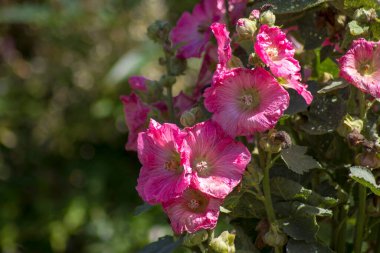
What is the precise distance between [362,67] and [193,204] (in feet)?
0.59

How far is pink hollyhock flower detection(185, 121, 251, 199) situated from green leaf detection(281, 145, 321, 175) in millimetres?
38

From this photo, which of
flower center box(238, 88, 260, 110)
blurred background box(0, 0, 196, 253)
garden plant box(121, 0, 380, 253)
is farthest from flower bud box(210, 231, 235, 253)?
blurred background box(0, 0, 196, 253)

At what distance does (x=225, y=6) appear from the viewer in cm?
79

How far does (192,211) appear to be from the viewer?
2.05 feet

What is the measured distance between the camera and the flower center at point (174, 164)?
2.12ft

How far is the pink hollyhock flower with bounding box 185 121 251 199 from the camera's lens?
62 centimetres

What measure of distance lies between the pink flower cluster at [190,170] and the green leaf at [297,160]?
0.04m

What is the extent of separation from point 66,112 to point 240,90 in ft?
5.82

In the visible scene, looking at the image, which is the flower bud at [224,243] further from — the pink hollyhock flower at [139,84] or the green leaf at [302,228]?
the pink hollyhock flower at [139,84]

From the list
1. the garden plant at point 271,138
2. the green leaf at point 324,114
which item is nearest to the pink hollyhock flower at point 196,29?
the garden plant at point 271,138

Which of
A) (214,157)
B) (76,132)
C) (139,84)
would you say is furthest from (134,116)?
(76,132)

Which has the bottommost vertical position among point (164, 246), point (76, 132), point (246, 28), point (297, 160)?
point (76, 132)

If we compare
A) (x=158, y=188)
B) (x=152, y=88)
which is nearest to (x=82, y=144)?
(x=152, y=88)

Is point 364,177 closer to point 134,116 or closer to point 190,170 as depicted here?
point 190,170
